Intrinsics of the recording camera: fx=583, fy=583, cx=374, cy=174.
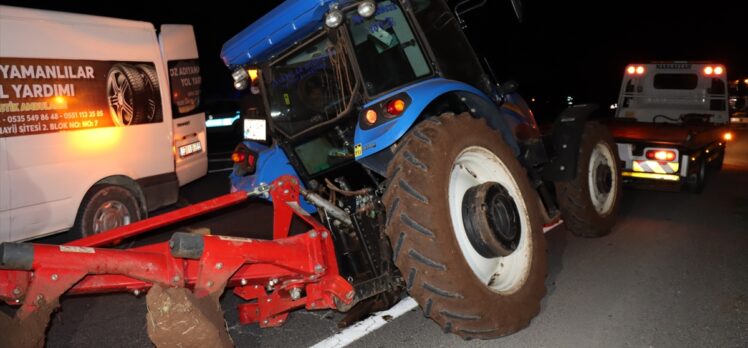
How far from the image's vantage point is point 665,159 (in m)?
8.45

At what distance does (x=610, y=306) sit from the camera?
480cm

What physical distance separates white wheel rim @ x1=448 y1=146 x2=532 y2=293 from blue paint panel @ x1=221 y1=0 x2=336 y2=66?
4.55ft

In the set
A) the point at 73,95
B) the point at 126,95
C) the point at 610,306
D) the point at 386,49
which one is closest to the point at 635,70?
the point at 610,306

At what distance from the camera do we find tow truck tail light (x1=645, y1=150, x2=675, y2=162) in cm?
840

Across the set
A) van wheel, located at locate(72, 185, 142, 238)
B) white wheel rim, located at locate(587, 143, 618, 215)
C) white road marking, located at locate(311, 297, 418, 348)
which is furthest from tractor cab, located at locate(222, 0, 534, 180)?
van wheel, located at locate(72, 185, 142, 238)

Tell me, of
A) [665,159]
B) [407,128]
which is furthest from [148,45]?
[665,159]

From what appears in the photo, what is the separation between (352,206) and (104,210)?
3.89 metres

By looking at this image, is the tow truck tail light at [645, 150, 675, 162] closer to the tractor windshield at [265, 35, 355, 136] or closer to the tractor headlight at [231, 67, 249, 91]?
the tractor windshield at [265, 35, 355, 136]

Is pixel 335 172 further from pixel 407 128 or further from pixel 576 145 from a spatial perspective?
pixel 576 145

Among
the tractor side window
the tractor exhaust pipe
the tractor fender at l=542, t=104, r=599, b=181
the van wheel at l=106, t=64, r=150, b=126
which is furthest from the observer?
the van wheel at l=106, t=64, r=150, b=126

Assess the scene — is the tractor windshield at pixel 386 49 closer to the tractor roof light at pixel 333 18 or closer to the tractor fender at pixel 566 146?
the tractor roof light at pixel 333 18

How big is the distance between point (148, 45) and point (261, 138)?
2935 millimetres

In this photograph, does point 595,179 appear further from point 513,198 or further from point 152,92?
point 152,92

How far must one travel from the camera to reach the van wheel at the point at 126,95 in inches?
266
